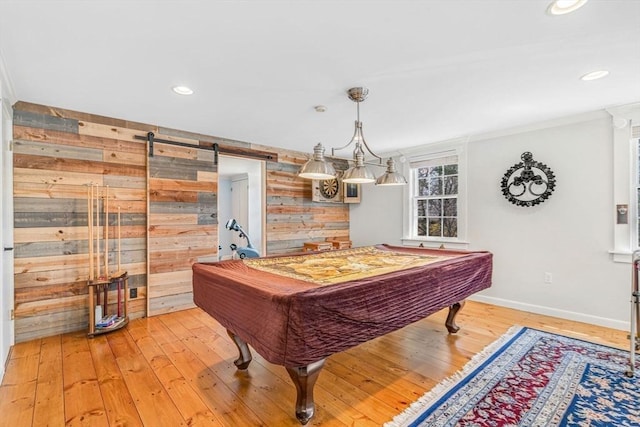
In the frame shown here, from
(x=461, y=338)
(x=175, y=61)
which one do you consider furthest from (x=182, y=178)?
(x=461, y=338)

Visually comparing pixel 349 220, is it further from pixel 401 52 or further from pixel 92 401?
pixel 92 401

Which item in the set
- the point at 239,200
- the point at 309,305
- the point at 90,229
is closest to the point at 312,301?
the point at 309,305

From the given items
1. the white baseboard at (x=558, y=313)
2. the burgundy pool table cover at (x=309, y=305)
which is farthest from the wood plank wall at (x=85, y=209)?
the white baseboard at (x=558, y=313)

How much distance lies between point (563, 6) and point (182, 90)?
268cm

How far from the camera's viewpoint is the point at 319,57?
2.10m

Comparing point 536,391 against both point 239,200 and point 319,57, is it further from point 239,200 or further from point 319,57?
point 239,200

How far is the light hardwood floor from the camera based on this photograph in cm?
183

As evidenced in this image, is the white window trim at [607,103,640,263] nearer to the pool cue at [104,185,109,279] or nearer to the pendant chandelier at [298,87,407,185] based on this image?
the pendant chandelier at [298,87,407,185]

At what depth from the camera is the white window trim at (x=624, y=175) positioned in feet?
10.1

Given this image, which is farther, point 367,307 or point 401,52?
point 401,52

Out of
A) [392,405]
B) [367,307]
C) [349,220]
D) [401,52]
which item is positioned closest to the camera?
[367,307]

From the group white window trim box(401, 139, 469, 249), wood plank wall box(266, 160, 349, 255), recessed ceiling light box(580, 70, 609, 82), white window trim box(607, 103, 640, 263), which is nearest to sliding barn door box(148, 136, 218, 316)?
wood plank wall box(266, 160, 349, 255)

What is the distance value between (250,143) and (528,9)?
140 inches

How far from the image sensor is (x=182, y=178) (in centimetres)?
386
